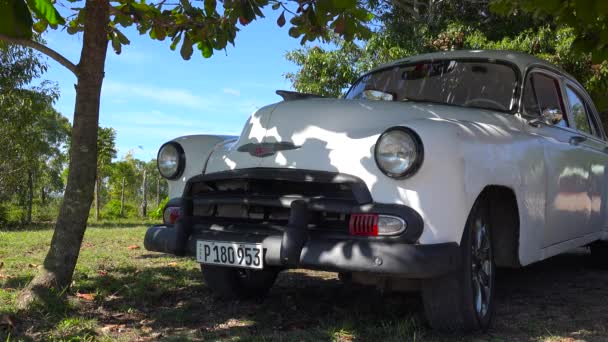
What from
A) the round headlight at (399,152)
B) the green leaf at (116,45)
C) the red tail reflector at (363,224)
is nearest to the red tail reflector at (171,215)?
the red tail reflector at (363,224)

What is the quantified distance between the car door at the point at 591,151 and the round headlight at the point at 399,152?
2327 mm

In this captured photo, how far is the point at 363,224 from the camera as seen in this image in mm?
2783

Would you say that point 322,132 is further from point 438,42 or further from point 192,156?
point 438,42

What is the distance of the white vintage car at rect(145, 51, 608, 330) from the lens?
2.75 meters

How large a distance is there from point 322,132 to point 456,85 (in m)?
1.40

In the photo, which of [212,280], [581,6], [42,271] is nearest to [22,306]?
[42,271]

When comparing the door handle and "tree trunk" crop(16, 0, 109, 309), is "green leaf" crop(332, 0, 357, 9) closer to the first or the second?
"tree trunk" crop(16, 0, 109, 309)

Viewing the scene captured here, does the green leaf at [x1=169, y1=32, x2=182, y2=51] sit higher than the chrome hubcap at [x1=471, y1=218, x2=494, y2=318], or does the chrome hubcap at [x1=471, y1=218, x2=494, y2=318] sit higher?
the green leaf at [x1=169, y1=32, x2=182, y2=51]

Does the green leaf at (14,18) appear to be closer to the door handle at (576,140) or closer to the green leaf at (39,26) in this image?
the green leaf at (39,26)

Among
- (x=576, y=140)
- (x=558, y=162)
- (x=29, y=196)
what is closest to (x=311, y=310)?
(x=558, y=162)

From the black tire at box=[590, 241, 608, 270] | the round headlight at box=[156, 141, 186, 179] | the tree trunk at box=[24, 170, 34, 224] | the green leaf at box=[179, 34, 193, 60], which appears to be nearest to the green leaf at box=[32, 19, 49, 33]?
the green leaf at box=[179, 34, 193, 60]

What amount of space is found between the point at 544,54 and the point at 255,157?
24.9 feet

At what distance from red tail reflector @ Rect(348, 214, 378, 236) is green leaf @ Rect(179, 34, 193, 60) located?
8.95 feet

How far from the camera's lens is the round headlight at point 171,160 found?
→ 368 cm
